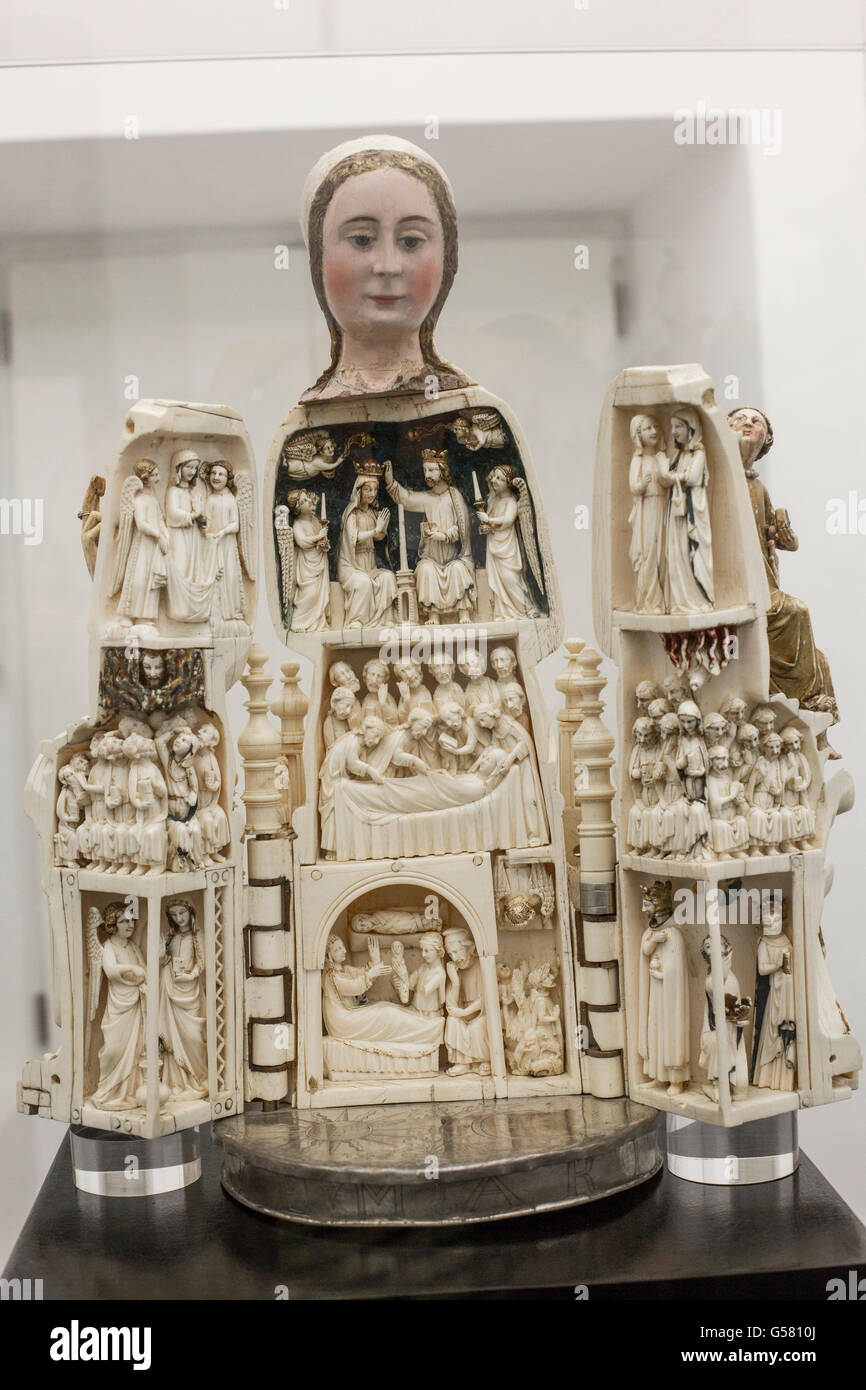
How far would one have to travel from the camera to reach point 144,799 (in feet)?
21.8

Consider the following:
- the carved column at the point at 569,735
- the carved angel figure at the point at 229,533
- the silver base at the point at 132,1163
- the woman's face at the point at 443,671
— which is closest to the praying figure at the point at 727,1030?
the carved column at the point at 569,735

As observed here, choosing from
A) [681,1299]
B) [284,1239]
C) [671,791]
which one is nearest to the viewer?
[681,1299]

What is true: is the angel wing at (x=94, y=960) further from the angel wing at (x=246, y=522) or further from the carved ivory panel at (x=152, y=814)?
the angel wing at (x=246, y=522)

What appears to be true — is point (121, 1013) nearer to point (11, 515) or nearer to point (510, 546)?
point (510, 546)

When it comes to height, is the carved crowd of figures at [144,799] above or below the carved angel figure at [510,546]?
below

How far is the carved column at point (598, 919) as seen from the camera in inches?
278

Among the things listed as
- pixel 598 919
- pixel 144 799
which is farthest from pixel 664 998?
pixel 144 799

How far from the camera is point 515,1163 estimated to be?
20.5 ft

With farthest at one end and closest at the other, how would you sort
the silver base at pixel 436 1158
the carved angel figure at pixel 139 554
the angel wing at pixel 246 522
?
1. the angel wing at pixel 246 522
2. the carved angel figure at pixel 139 554
3. the silver base at pixel 436 1158

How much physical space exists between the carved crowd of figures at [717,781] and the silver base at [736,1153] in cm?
138

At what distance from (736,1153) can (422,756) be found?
98.2 inches
